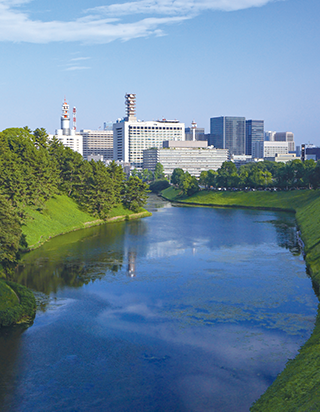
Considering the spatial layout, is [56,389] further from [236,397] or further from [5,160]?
[5,160]

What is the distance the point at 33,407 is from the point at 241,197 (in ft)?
315

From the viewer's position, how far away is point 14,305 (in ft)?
97.1

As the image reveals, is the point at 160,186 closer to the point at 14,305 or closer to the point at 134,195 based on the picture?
the point at 134,195

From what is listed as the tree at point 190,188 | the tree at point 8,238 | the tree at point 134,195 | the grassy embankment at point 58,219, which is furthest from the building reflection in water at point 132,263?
the tree at point 190,188

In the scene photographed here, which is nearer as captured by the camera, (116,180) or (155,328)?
(155,328)

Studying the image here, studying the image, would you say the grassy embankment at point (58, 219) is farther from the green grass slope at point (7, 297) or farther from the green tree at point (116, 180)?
the green grass slope at point (7, 297)

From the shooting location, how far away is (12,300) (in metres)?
30.0

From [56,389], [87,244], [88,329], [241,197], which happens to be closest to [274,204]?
[241,197]

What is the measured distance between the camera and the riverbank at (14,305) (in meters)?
28.4

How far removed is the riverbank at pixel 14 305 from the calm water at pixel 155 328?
2.38 feet

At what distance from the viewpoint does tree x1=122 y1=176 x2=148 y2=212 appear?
291ft

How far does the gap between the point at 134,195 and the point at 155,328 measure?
201ft

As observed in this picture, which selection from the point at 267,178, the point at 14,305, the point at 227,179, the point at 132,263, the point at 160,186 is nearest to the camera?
the point at 14,305

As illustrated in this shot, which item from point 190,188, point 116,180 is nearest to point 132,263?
point 116,180
